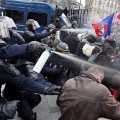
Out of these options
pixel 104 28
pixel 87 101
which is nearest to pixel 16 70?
pixel 87 101

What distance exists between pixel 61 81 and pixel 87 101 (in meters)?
3.37

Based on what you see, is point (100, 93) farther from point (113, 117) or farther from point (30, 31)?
point (30, 31)

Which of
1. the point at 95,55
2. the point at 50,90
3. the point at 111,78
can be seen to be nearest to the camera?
the point at 50,90

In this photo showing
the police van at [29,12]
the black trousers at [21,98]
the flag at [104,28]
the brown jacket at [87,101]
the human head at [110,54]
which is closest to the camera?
the brown jacket at [87,101]

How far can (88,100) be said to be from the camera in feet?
10.1

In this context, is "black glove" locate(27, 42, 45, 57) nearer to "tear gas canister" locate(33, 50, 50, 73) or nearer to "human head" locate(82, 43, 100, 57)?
"tear gas canister" locate(33, 50, 50, 73)

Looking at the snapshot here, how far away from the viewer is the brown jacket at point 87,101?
3021mm

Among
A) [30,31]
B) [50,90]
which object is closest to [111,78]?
[50,90]

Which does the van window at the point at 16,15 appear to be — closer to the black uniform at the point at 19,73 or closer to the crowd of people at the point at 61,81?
the crowd of people at the point at 61,81

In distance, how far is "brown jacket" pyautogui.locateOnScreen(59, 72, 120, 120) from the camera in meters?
3.02

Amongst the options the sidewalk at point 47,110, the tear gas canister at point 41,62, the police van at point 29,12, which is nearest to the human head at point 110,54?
the sidewalk at point 47,110

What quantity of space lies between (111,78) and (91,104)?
2229mm

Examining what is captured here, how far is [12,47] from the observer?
3990 mm

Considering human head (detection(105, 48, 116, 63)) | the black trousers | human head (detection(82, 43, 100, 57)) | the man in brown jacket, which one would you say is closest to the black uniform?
the black trousers
